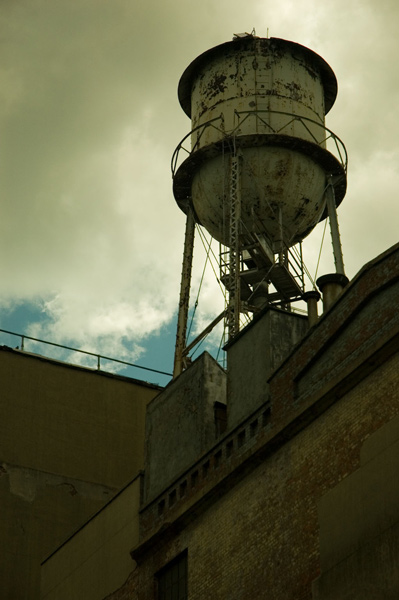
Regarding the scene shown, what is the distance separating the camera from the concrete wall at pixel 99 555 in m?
25.7

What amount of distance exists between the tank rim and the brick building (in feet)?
25.4

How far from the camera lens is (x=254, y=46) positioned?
33.5 metres

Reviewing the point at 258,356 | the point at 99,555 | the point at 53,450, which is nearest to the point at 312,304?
the point at 258,356

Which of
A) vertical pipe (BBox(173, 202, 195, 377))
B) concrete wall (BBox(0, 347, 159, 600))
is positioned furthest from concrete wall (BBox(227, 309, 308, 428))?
concrete wall (BBox(0, 347, 159, 600))

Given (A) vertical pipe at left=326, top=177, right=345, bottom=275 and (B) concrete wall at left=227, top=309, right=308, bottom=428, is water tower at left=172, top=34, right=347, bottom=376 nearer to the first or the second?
(A) vertical pipe at left=326, top=177, right=345, bottom=275

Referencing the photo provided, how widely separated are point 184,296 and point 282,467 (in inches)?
414

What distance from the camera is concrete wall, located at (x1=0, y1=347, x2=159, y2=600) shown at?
1229 inches

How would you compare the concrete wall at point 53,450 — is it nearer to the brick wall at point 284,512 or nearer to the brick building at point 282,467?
the brick building at point 282,467

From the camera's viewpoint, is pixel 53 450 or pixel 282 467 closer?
pixel 282 467

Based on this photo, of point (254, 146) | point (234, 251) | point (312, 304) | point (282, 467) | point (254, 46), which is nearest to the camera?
point (282, 467)

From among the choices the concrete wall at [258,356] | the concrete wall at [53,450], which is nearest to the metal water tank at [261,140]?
the concrete wall at [53,450]

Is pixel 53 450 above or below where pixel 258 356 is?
above

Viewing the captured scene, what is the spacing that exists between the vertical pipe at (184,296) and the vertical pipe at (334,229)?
139 inches

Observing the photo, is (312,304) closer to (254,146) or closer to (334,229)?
(334,229)
